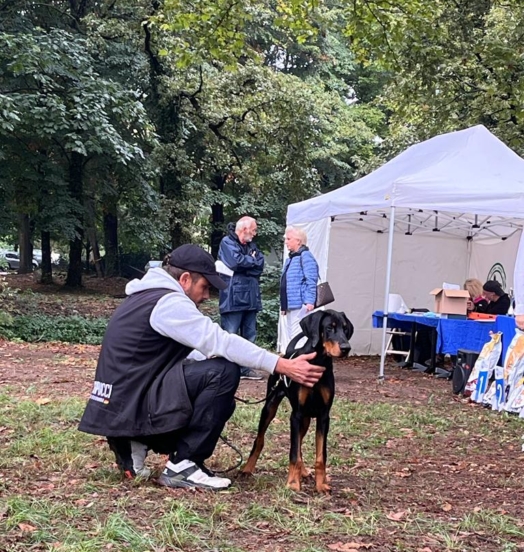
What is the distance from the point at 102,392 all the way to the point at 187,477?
2.05ft

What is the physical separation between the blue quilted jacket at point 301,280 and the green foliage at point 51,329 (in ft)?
17.2

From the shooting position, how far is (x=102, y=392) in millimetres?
3658

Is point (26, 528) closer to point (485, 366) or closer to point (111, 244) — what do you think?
point (485, 366)

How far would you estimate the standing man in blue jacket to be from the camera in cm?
782

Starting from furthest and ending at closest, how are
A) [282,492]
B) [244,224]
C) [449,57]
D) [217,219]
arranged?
[217,219]
[449,57]
[244,224]
[282,492]

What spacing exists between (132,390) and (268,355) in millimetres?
718

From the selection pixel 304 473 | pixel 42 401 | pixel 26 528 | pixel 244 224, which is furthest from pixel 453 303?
pixel 26 528

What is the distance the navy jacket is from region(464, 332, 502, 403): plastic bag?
250 cm

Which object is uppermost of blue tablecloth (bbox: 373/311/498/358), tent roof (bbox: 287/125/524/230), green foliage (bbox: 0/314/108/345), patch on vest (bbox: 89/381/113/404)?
tent roof (bbox: 287/125/524/230)

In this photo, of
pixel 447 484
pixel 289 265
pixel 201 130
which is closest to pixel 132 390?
pixel 447 484

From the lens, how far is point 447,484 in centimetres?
443

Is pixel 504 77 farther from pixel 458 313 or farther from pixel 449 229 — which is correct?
pixel 458 313

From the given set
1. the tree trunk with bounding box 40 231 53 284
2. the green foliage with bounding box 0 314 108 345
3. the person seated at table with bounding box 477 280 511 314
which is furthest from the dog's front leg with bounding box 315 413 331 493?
the tree trunk with bounding box 40 231 53 284

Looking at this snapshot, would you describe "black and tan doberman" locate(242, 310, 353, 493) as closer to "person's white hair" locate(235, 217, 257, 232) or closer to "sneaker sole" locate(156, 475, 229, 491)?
"sneaker sole" locate(156, 475, 229, 491)
